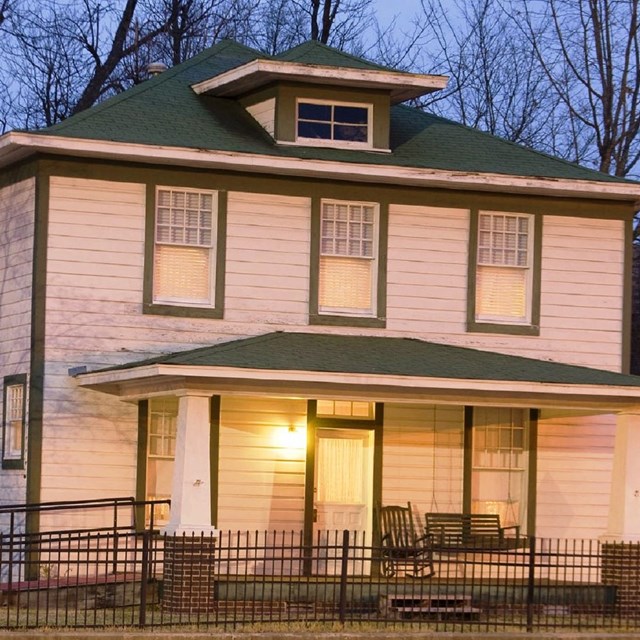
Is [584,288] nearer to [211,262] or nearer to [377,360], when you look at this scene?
[377,360]

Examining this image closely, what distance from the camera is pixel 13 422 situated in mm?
27000

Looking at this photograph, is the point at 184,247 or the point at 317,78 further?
the point at 317,78

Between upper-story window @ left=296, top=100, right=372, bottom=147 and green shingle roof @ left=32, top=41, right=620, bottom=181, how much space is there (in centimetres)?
26

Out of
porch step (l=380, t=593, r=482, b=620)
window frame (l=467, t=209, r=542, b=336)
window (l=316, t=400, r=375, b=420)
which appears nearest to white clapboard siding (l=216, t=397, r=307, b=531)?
window (l=316, t=400, r=375, b=420)

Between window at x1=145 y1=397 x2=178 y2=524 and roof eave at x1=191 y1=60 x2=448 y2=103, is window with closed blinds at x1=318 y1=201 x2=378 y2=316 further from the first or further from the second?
window at x1=145 y1=397 x2=178 y2=524

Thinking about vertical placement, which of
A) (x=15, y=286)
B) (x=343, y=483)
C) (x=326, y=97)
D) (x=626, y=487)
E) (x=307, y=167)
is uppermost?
(x=326, y=97)

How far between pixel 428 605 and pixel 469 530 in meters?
3.34

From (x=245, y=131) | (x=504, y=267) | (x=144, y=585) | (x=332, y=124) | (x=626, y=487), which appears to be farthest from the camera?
(x=504, y=267)

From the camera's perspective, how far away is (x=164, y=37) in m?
44.0

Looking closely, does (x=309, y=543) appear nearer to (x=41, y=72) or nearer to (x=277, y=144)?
(x=277, y=144)

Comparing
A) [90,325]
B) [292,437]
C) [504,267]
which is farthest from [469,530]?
[90,325]

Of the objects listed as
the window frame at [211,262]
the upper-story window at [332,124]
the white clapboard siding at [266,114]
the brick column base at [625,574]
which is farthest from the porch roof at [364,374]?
the white clapboard siding at [266,114]

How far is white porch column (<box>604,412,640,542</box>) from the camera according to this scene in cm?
2623

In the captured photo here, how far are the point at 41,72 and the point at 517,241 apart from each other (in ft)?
60.2
